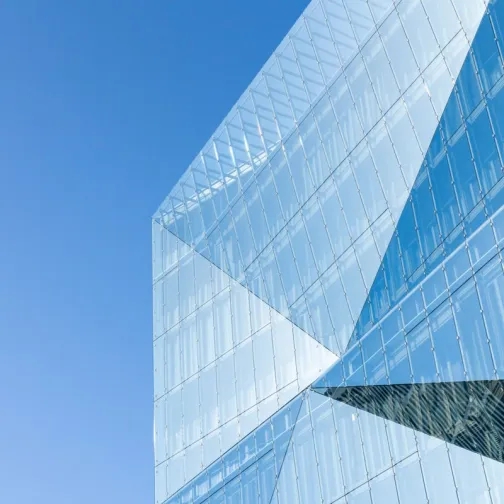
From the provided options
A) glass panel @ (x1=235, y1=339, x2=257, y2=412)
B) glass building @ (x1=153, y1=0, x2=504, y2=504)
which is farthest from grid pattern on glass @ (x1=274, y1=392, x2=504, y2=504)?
glass panel @ (x1=235, y1=339, x2=257, y2=412)

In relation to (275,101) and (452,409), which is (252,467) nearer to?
(452,409)

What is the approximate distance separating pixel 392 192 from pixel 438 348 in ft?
24.1

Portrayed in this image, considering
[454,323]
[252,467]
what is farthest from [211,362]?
[454,323]

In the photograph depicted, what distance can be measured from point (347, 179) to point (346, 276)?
364 cm

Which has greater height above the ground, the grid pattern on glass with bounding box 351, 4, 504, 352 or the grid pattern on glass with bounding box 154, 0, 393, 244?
the grid pattern on glass with bounding box 154, 0, 393, 244

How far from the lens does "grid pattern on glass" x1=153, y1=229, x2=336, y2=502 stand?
36750 mm

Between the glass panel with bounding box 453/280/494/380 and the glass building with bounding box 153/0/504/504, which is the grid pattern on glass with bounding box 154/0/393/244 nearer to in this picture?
Answer: the glass building with bounding box 153/0/504/504

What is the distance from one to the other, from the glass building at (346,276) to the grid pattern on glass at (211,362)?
10 cm

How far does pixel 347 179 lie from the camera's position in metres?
34.4

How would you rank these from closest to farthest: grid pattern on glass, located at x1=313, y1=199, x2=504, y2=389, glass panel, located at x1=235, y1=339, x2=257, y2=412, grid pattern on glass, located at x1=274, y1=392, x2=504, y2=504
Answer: grid pattern on glass, located at x1=274, y1=392, x2=504, y2=504 → grid pattern on glass, located at x1=313, y1=199, x2=504, y2=389 → glass panel, located at x1=235, y1=339, x2=257, y2=412

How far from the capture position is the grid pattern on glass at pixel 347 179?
30.9m

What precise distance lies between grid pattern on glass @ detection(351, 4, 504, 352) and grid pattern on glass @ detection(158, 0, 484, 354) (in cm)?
78

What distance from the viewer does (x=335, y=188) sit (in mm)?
35125

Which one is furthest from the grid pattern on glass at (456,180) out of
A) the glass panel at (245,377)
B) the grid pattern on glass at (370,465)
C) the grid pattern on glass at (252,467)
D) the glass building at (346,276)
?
the glass panel at (245,377)
